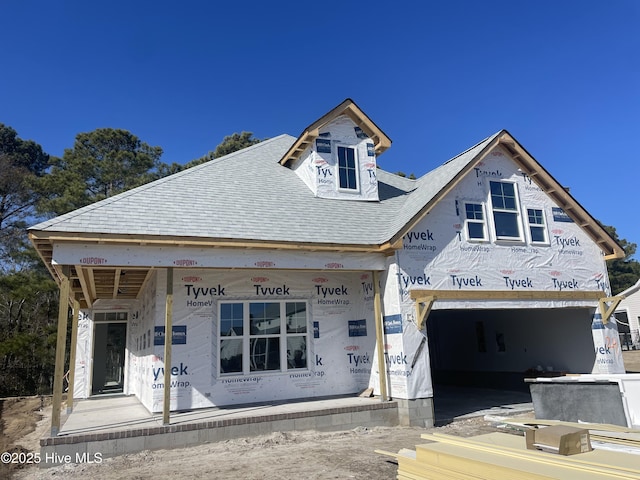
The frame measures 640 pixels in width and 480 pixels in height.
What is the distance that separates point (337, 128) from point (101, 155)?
92.5ft

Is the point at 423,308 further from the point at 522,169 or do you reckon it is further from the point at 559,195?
the point at 559,195

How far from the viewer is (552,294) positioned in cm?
1229

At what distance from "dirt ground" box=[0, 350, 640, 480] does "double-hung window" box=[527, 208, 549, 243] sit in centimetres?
560

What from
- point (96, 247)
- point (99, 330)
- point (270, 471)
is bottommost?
point (270, 471)

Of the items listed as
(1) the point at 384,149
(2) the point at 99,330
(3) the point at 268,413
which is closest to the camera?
(3) the point at 268,413

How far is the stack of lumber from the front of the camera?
12.9 ft

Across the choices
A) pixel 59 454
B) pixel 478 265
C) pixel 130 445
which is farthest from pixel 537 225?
pixel 59 454

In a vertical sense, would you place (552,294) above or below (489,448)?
above

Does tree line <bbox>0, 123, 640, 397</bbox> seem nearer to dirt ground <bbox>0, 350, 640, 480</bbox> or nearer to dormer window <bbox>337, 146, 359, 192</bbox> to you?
dirt ground <bbox>0, 350, 640, 480</bbox>

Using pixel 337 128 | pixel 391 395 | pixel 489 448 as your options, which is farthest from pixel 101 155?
pixel 489 448

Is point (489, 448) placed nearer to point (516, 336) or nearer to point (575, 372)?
point (575, 372)

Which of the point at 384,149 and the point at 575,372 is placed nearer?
the point at 575,372

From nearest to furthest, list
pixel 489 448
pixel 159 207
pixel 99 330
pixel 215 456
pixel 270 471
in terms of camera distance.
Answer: pixel 489 448 < pixel 270 471 < pixel 215 456 < pixel 159 207 < pixel 99 330

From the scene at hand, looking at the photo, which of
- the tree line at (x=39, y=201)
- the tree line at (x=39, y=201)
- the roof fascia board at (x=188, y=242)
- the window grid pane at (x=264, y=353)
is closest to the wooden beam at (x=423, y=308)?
the roof fascia board at (x=188, y=242)
